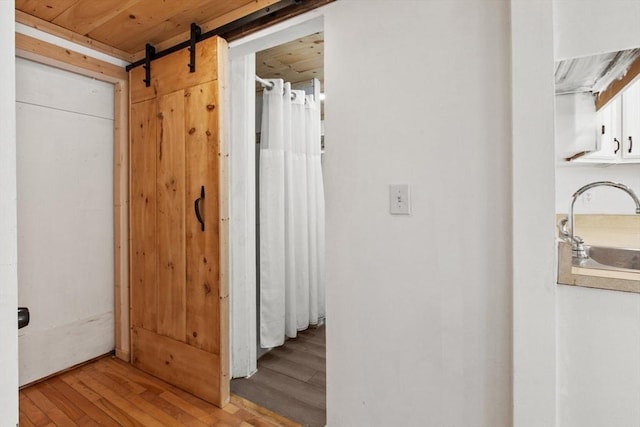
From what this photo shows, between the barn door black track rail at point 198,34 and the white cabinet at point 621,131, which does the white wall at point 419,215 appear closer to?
the barn door black track rail at point 198,34

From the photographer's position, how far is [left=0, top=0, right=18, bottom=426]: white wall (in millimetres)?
458

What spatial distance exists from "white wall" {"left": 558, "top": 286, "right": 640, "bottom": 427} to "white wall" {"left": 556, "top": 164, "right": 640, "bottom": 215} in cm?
137

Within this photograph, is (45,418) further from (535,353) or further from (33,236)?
(535,353)

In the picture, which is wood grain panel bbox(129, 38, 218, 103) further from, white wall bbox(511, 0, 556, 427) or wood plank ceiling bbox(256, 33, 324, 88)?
white wall bbox(511, 0, 556, 427)

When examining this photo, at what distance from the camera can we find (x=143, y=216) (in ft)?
7.30

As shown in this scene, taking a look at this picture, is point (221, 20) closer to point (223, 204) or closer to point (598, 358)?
point (223, 204)

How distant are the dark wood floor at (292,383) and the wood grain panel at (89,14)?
231cm

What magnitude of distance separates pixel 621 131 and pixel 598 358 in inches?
66.0

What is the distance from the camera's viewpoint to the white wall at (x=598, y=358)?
3.26 feet

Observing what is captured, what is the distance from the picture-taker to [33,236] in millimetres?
2041

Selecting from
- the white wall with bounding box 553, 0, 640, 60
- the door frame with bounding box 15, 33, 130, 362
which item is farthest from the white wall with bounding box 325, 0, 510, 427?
the door frame with bounding box 15, 33, 130, 362

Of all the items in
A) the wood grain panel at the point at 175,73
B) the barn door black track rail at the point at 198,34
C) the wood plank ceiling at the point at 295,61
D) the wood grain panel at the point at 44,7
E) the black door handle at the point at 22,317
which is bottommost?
the black door handle at the point at 22,317

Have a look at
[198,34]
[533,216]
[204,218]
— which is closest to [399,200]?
[533,216]

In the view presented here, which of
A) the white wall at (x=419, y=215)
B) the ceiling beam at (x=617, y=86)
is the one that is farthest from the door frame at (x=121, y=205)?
the ceiling beam at (x=617, y=86)
